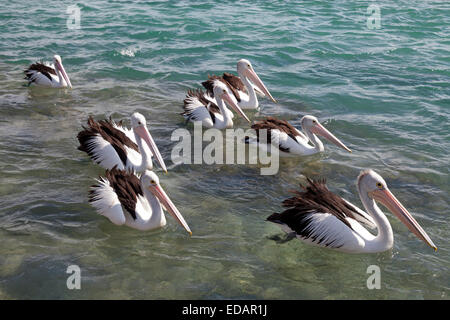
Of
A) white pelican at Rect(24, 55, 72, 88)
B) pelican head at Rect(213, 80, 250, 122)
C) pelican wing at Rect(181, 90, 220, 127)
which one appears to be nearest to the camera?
pelican wing at Rect(181, 90, 220, 127)

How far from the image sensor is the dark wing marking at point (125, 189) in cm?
487

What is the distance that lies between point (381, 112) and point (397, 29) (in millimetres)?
5206

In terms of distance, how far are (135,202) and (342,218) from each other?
75.3 inches

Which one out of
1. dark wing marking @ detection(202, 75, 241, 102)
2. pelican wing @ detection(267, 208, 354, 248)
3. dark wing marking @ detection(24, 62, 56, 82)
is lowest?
pelican wing @ detection(267, 208, 354, 248)

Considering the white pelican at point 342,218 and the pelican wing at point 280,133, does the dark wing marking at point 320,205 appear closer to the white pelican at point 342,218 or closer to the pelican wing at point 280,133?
the white pelican at point 342,218

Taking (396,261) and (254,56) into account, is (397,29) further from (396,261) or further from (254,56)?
(396,261)

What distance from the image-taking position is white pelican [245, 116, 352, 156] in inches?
264

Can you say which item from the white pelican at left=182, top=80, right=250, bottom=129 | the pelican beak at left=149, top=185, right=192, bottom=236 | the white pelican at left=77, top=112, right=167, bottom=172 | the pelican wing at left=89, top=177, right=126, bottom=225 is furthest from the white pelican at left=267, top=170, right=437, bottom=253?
the white pelican at left=182, top=80, right=250, bottom=129

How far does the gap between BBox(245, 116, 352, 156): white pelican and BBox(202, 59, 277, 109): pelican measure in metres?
1.56

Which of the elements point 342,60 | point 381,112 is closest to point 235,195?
point 381,112

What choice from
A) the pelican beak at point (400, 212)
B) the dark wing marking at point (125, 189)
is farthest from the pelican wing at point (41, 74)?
the pelican beak at point (400, 212)

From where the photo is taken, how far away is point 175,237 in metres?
4.78

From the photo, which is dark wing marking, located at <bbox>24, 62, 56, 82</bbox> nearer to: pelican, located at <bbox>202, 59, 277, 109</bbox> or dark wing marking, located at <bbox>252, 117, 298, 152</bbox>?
pelican, located at <bbox>202, 59, 277, 109</bbox>

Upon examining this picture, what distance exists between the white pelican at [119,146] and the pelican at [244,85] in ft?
7.68
